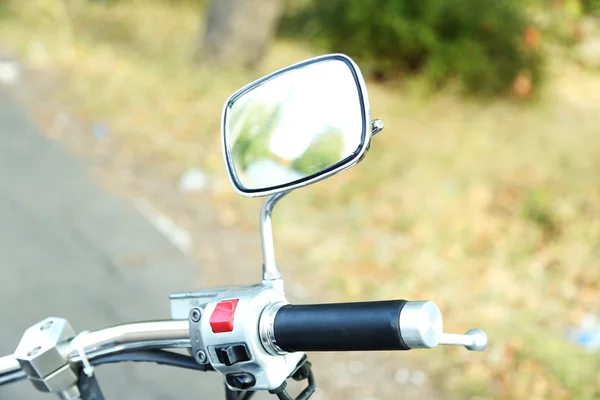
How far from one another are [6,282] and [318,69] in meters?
3.33

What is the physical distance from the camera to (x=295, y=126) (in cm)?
108

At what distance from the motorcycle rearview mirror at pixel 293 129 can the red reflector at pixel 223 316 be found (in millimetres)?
105

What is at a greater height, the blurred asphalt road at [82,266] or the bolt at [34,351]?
the blurred asphalt road at [82,266]

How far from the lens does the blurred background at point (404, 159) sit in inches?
143

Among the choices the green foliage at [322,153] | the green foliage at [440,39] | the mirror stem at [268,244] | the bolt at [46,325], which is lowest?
the bolt at [46,325]

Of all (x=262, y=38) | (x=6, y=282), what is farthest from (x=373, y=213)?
(x=262, y=38)

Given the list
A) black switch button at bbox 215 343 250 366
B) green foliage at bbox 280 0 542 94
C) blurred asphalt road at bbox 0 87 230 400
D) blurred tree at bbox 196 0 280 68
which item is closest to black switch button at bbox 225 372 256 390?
black switch button at bbox 215 343 250 366

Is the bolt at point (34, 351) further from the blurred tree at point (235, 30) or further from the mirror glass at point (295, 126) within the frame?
the blurred tree at point (235, 30)

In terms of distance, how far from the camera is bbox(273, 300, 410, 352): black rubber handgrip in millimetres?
791

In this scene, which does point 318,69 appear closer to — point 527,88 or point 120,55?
point 120,55

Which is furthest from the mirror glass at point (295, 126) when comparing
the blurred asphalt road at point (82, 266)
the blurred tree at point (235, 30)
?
the blurred tree at point (235, 30)

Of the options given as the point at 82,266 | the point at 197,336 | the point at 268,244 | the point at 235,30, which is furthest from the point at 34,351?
the point at 235,30

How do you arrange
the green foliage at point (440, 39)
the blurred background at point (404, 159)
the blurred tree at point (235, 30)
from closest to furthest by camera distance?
the blurred background at point (404, 159)
the blurred tree at point (235, 30)
the green foliage at point (440, 39)

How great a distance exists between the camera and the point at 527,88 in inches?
381
